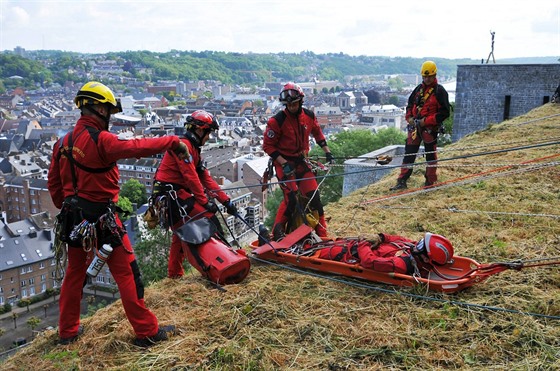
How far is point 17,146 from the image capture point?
99.0 meters

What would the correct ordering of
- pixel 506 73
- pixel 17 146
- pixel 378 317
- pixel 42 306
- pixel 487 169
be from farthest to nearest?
1. pixel 17 146
2. pixel 42 306
3. pixel 506 73
4. pixel 487 169
5. pixel 378 317

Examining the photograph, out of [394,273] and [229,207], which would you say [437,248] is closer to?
[394,273]

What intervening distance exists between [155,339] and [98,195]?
134cm

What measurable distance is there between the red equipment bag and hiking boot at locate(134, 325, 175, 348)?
102 cm

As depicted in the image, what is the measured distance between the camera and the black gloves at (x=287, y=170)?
7.02 metres

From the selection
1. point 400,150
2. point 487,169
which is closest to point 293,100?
point 487,169

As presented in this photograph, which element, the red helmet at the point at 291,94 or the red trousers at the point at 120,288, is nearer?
the red trousers at the point at 120,288

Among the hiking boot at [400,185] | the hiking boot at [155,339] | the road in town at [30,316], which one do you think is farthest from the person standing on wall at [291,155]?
the road in town at [30,316]

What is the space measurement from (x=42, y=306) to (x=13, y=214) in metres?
30.6

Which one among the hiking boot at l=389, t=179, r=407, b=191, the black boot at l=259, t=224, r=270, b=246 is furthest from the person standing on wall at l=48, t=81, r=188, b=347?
the hiking boot at l=389, t=179, r=407, b=191

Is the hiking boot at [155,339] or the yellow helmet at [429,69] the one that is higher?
the yellow helmet at [429,69]

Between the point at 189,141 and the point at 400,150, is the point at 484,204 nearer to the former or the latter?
the point at 189,141

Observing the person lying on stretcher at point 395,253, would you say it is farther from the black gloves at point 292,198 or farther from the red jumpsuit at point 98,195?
the red jumpsuit at point 98,195

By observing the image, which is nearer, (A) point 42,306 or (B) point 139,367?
(B) point 139,367
